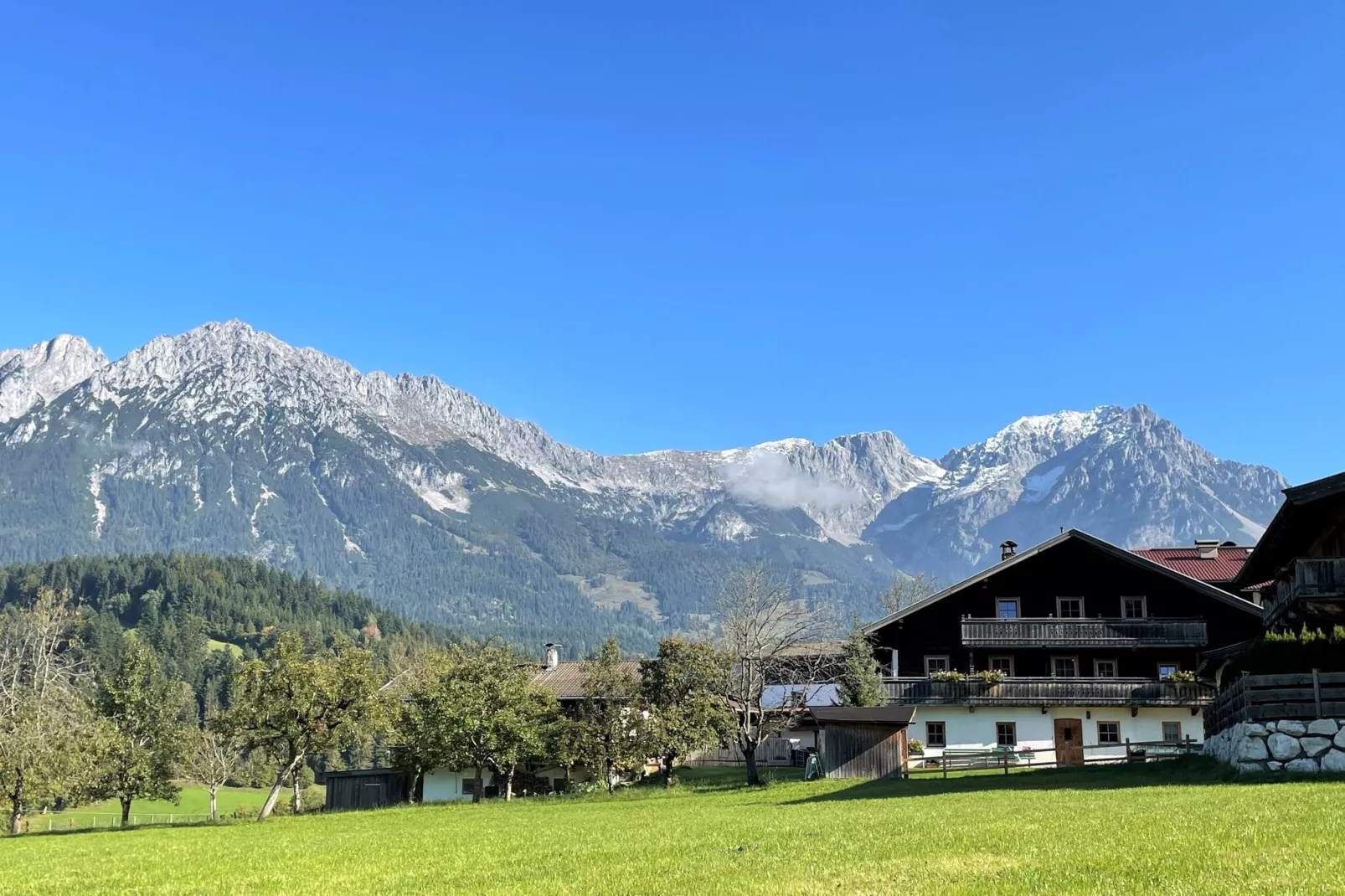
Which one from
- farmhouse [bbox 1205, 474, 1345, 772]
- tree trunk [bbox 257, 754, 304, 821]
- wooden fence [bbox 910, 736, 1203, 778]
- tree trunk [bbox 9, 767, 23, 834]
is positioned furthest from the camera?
tree trunk [bbox 9, 767, 23, 834]

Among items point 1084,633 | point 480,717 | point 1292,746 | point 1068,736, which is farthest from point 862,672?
point 1292,746

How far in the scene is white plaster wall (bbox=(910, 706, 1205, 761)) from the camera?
53562 mm

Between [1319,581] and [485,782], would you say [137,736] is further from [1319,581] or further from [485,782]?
[1319,581]

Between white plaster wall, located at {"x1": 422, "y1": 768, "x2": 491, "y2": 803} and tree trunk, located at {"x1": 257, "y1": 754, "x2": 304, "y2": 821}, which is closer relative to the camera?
tree trunk, located at {"x1": 257, "y1": 754, "x2": 304, "y2": 821}

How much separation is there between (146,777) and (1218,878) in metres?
61.2

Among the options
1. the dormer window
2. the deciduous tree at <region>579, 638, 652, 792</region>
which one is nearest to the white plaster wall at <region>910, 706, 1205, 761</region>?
the dormer window

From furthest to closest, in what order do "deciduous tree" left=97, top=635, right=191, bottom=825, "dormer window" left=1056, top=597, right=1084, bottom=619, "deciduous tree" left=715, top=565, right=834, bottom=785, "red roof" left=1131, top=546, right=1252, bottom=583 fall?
1. "deciduous tree" left=97, top=635, right=191, bottom=825
2. "red roof" left=1131, top=546, right=1252, bottom=583
3. "dormer window" left=1056, top=597, right=1084, bottom=619
4. "deciduous tree" left=715, top=565, right=834, bottom=785

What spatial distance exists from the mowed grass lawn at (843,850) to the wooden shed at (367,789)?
29783 millimetres

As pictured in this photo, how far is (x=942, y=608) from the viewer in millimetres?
57719

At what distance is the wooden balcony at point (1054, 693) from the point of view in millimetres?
52938

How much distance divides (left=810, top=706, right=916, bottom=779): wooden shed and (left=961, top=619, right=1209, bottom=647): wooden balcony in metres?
9.77

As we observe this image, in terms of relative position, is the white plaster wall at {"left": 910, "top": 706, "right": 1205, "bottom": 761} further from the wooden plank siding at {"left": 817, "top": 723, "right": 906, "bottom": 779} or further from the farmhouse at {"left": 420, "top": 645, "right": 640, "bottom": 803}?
the farmhouse at {"left": 420, "top": 645, "right": 640, "bottom": 803}

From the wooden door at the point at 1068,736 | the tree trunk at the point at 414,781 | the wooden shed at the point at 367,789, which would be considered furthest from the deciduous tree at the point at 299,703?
the wooden door at the point at 1068,736

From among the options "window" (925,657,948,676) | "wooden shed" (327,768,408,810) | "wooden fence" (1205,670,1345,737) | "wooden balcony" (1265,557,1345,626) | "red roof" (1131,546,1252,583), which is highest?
"red roof" (1131,546,1252,583)
